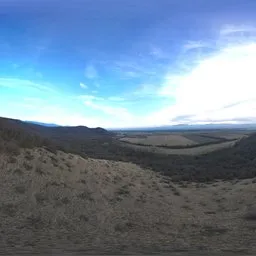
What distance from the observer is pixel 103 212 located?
17391 mm

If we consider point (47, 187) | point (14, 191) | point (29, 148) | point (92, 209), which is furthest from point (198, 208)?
point (29, 148)

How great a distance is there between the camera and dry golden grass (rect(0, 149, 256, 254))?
1244cm

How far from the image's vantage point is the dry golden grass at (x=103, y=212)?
1244cm

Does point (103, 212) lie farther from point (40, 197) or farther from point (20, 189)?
point (20, 189)

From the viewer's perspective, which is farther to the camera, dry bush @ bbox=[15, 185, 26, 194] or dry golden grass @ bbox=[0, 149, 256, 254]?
Result: dry bush @ bbox=[15, 185, 26, 194]

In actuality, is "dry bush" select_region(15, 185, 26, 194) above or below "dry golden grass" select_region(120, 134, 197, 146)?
above

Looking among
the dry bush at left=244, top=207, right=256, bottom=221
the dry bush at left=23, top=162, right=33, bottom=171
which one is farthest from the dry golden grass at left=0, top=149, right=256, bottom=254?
the dry bush at left=244, top=207, right=256, bottom=221

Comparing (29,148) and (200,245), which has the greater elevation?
(29,148)

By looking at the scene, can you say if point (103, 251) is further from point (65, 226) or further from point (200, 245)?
point (65, 226)

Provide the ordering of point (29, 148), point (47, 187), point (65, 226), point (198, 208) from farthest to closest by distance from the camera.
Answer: point (29, 148)
point (198, 208)
point (47, 187)
point (65, 226)

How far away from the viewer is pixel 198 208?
20.6m

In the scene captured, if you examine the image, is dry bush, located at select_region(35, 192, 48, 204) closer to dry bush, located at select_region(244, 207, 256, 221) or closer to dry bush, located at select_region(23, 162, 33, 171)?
dry bush, located at select_region(23, 162, 33, 171)

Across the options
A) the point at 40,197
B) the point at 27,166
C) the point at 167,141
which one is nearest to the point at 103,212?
the point at 40,197

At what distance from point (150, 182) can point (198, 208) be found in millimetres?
8837
